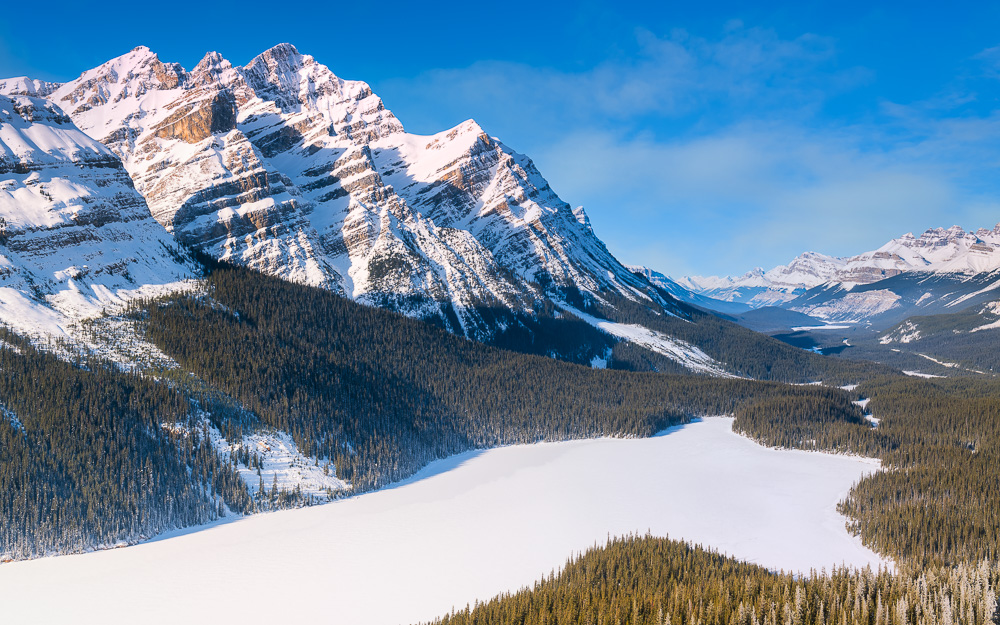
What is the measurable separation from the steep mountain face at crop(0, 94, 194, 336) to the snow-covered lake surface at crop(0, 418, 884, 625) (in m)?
64.9

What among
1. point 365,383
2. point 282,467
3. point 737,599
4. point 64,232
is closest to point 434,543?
point 282,467

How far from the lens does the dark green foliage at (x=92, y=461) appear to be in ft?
253

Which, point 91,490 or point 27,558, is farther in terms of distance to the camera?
point 91,490

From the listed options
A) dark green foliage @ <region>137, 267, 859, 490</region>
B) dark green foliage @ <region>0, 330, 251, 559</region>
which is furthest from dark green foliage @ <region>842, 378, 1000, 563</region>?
dark green foliage @ <region>0, 330, 251, 559</region>

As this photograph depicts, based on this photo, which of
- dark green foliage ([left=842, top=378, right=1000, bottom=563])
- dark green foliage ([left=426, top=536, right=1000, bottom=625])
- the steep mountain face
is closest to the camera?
dark green foliage ([left=426, top=536, right=1000, bottom=625])

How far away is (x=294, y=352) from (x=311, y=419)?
25045 mm

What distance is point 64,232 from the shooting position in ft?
472

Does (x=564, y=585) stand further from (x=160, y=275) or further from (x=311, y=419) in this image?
(x=160, y=275)

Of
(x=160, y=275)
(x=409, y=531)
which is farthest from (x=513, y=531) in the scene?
(x=160, y=275)

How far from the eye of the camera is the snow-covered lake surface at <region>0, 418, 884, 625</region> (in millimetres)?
65062

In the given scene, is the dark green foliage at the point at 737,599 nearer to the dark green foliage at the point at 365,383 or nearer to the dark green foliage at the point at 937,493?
the dark green foliage at the point at 937,493

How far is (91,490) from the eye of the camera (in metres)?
81.6

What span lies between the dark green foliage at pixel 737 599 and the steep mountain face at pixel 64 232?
367ft

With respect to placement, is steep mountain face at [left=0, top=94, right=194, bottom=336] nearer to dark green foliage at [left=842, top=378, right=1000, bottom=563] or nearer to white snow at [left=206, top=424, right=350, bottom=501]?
white snow at [left=206, top=424, right=350, bottom=501]
